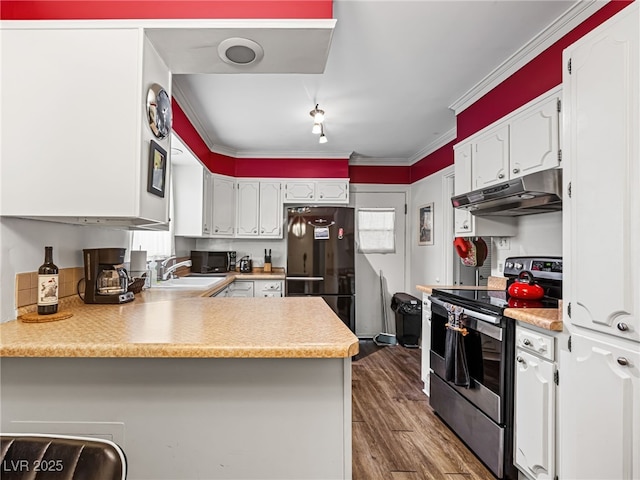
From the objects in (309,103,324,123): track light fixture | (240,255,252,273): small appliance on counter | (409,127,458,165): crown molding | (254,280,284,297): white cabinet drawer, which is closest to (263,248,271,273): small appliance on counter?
(240,255,252,273): small appliance on counter

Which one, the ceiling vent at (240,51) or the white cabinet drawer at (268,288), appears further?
the white cabinet drawer at (268,288)

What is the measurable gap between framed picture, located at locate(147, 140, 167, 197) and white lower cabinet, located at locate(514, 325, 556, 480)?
197 cm

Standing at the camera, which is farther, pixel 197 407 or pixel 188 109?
pixel 188 109

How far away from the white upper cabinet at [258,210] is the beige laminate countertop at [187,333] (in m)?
3.02

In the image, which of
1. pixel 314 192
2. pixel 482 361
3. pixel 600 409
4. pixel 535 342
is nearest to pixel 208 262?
pixel 314 192

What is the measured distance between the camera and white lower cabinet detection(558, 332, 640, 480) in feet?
4.45

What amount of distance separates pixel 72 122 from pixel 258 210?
335 centimetres

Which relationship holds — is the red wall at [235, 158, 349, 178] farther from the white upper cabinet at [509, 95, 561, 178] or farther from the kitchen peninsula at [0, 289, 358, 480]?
the kitchen peninsula at [0, 289, 358, 480]

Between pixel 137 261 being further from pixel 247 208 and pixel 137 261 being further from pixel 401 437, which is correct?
pixel 247 208

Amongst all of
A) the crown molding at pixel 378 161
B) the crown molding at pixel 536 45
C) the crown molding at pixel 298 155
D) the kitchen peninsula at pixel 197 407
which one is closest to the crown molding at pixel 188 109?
the crown molding at pixel 298 155

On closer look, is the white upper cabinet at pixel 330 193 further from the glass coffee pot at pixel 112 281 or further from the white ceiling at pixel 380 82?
the glass coffee pot at pixel 112 281

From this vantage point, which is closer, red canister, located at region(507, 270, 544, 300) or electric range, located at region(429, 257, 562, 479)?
electric range, located at region(429, 257, 562, 479)

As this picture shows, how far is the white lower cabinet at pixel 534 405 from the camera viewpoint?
1733 millimetres

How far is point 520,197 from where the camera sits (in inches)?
90.0
